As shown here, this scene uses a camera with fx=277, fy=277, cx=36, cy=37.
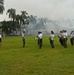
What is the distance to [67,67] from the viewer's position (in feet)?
49.0

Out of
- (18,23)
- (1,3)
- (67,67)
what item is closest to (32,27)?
(18,23)

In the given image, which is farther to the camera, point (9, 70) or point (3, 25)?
point (3, 25)

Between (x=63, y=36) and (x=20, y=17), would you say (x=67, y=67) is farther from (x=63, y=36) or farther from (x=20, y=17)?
(x=20, y=17)

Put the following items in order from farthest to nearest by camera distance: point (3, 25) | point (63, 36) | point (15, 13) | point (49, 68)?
point (15, 13), point (3, 25), point (63, 36), point (49, 68)

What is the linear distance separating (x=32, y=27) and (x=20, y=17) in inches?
2587

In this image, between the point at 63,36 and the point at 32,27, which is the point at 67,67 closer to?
the point at 63,36

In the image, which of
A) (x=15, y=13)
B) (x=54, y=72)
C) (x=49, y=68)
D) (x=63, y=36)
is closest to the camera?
(x=54, y=72)

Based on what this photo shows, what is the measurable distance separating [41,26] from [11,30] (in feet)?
221

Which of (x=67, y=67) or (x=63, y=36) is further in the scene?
(x=63, y=36)

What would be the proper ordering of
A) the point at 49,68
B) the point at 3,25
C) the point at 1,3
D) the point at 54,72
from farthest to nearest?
the point at 3,25 < the point at 1,3 < the point at 49,68 < the point at 54,72

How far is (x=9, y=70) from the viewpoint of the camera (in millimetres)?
14328

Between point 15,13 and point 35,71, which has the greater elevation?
point 15,13

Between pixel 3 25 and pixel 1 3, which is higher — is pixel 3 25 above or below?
below

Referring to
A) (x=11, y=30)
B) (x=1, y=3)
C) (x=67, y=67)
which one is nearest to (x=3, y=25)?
(x=11, y=30)
